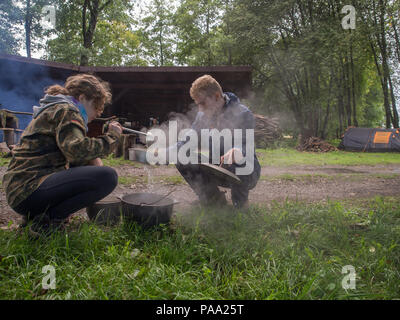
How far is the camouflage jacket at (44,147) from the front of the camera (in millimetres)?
1675

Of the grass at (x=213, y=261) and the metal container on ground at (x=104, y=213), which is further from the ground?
the metal container on ground at (x=104, y=213)

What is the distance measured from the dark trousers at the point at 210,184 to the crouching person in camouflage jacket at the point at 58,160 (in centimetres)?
94

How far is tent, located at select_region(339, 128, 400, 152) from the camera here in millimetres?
11398

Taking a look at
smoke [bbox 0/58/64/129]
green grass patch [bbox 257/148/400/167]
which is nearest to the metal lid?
green grass patch [bbox 257/148/400/167]

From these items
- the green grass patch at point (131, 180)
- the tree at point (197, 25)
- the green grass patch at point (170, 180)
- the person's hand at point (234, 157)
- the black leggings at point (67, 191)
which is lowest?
the green grass patch at point (170, 180)

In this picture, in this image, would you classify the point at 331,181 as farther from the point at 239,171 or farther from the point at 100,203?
the point at 100,203

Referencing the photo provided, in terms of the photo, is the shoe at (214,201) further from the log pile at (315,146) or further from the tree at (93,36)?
the tree at (93,36)

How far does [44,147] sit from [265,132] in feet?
37.9

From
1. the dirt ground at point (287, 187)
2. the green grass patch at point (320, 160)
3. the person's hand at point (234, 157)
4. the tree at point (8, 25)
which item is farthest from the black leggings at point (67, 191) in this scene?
the tree at point (8, 25)

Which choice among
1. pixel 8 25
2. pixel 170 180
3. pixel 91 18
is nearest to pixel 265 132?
pixel 170 180

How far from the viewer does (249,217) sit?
8.14ft

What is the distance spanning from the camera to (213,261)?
5.59ft

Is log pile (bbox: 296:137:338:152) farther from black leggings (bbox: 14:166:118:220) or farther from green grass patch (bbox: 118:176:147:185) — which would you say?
black leggings (bbox: 14:166:118:220)
